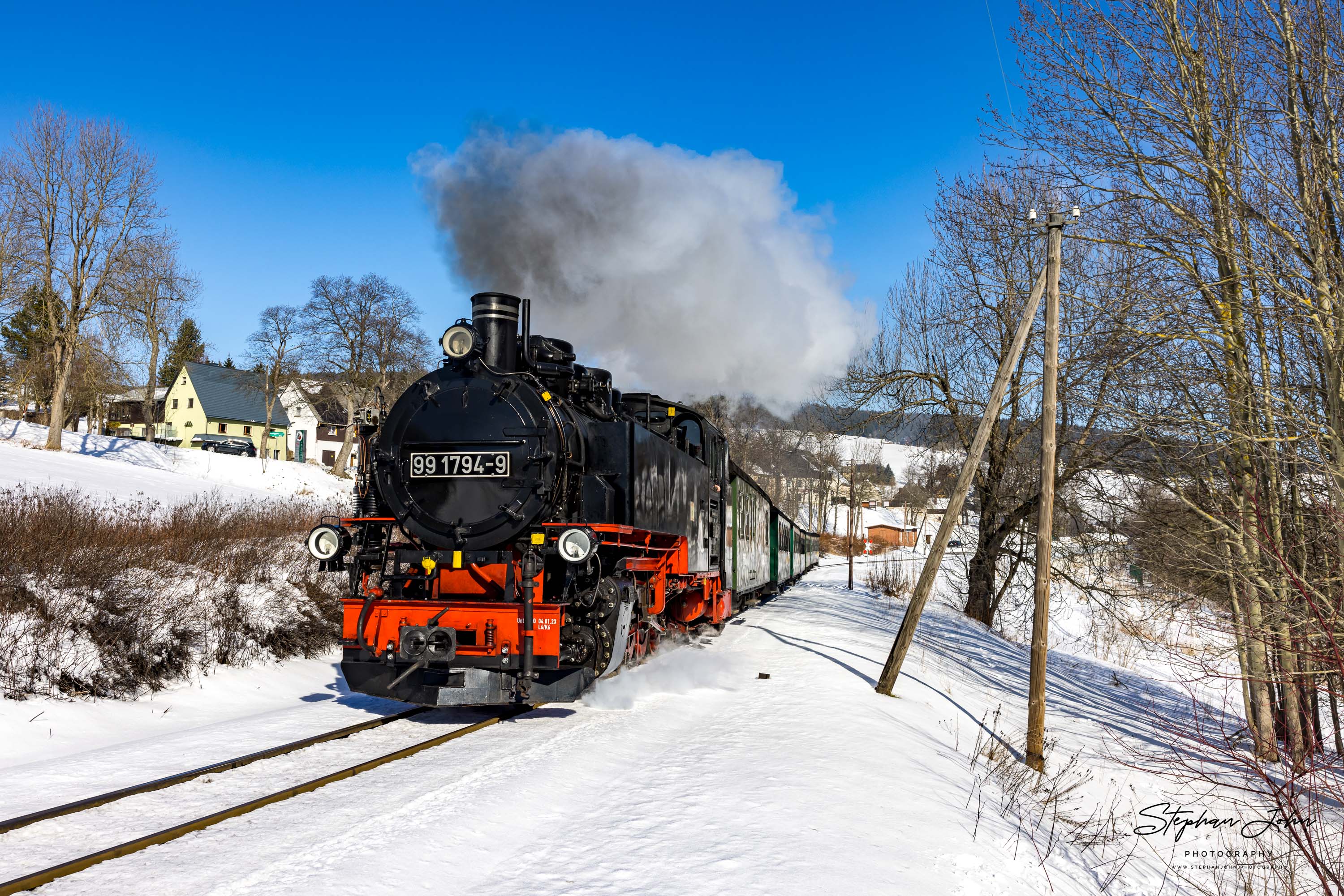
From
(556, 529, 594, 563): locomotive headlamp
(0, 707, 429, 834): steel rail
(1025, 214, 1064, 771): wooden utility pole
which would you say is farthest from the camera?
(1025, 214, 1064, 771): wooden utility pole

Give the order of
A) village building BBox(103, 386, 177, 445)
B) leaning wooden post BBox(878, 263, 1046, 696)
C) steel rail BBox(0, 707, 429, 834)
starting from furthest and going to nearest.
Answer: village building BBox(103, 386, 177, 445) → leaning wooden post BBox(878, 263, 1046, 696) → steel rail BBox(0, 707, 429, 834)

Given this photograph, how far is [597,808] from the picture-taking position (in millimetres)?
4973

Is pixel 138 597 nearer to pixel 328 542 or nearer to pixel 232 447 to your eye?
pixel 328 542

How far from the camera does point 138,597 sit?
8.73 meters

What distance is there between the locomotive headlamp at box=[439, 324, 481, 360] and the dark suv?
36.9 m

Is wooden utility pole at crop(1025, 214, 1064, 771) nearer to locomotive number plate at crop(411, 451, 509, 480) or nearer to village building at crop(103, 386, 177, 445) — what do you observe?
locomotive number plate at crop(411, 451, 509, 480)

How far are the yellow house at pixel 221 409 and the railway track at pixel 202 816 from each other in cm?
4624

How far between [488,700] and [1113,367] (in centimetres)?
776

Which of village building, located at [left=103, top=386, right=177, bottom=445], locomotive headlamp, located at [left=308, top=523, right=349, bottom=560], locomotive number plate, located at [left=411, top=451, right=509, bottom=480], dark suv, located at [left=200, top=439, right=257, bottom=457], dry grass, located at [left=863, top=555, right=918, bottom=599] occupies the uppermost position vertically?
village building, located at [left=103, top=386, right=177, bottom=445]

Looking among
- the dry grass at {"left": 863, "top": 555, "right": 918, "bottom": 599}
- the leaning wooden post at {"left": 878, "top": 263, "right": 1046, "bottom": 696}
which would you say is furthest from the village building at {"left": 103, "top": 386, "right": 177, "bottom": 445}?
the leaning wooden post at {"left": 878, "top": 263, "right": 1046, "bottom": 696}

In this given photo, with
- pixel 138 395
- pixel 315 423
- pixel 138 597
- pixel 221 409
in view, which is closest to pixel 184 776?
pixel 138 597

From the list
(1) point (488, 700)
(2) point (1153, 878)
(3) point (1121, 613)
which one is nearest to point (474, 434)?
(1) point (488, 700)

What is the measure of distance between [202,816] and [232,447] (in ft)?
135

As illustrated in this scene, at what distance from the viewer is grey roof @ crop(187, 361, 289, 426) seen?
163ft
